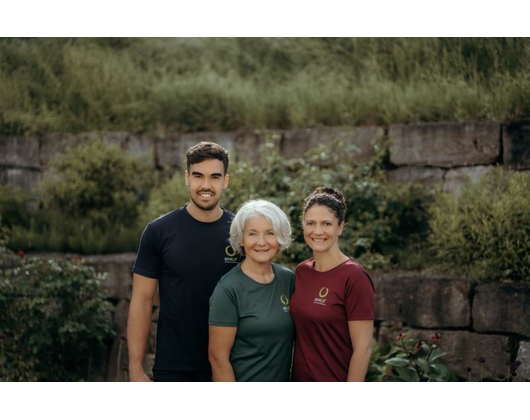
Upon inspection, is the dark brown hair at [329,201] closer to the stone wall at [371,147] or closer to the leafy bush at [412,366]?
the leafy bush at [412,366]

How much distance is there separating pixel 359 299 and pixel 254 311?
49 centimetres

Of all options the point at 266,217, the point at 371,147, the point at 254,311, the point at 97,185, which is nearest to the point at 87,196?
the point at 97,185

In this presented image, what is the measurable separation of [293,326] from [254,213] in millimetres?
567

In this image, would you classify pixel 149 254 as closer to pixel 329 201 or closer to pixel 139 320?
pixel 139 320

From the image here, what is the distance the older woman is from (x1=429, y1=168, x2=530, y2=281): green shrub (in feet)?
10.2

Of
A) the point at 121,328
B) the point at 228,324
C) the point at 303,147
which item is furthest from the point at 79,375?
the point at 228,324

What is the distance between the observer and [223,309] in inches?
129

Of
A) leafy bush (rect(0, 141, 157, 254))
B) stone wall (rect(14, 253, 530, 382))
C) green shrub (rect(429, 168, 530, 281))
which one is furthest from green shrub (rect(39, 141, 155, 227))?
green shrub (rect(429, 168, 530, 281))

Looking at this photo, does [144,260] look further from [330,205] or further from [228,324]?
[330,205]

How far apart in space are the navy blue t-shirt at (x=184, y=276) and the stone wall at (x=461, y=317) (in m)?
2.47

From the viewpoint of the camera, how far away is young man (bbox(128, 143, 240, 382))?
3.58 meters

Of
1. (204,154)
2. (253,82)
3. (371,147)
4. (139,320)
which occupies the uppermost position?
(253,82)

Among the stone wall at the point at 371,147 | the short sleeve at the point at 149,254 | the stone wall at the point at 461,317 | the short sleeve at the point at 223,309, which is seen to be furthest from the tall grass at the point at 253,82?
the short sleeve at the point at 223,309

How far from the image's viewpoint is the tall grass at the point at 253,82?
25.4 ft
